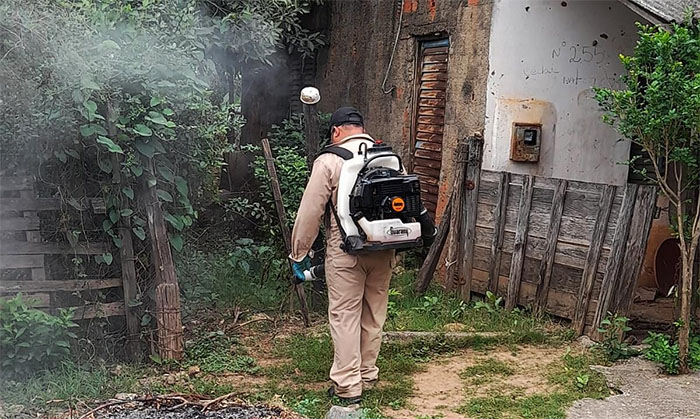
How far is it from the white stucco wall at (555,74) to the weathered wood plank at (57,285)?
3781 mm

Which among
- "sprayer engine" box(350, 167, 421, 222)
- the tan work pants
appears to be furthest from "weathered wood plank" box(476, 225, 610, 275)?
"sprayer engine" box(350, 167, 421, 222)

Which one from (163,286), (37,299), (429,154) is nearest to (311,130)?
(163,286)

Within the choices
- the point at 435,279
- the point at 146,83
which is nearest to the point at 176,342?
the point at 146,83

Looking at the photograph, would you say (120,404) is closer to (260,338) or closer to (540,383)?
(260,338)

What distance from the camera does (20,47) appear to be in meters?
4.15

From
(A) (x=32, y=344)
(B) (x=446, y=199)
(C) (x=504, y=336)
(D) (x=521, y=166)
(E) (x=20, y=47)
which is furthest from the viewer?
(B) (x=446, y=199)

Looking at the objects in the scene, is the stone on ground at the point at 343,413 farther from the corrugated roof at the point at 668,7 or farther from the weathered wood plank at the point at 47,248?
the corrugated roof at the point at 668,7

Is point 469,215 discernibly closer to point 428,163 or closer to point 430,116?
point 428,163

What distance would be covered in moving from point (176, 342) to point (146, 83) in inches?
72.7

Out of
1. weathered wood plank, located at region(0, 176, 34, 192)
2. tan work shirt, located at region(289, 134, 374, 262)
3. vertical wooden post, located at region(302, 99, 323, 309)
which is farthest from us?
vertical wooden post, located at region(302, 99, 323, 309)

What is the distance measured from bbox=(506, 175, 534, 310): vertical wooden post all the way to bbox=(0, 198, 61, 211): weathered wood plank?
3.78 metres

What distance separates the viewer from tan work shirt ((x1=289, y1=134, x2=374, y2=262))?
445cm

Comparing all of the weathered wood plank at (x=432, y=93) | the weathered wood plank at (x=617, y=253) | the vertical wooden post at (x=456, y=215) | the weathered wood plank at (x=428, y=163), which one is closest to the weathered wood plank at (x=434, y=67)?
the weathered wood plank at (x=432, y=93)

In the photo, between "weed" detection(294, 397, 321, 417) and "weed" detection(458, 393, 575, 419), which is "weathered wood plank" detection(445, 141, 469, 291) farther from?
"weed" detection(294, 397, 321, 417)
